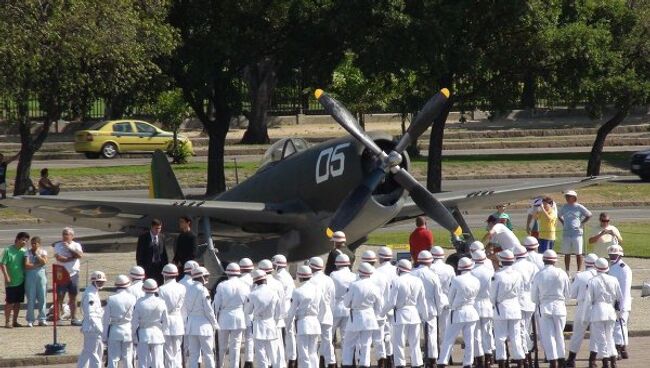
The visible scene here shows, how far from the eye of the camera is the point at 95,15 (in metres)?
37.8

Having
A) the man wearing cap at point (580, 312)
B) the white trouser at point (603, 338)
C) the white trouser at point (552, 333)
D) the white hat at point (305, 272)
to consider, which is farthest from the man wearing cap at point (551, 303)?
the white hat at point (305, 272)

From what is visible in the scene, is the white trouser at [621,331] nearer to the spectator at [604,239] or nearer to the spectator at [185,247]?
the spectator at [604,239]

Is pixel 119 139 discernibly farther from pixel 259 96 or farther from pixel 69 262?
pixel 69 262

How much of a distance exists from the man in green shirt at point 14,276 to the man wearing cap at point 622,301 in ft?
32.1

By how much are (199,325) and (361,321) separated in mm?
2248

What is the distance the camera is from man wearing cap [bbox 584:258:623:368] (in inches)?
818

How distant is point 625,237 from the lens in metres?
36.8

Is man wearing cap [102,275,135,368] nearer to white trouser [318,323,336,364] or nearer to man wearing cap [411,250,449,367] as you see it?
white trouser [318,323,336,364]

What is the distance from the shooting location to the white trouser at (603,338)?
20.8 meters

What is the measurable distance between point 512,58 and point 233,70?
824 centimetres

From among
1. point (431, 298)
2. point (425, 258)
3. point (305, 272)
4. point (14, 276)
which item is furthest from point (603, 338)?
point (14, 276)

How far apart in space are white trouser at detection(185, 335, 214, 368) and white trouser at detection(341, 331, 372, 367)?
6.12 ft

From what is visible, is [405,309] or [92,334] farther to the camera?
[405,309]

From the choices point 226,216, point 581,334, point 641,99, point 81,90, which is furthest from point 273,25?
point 581,334
